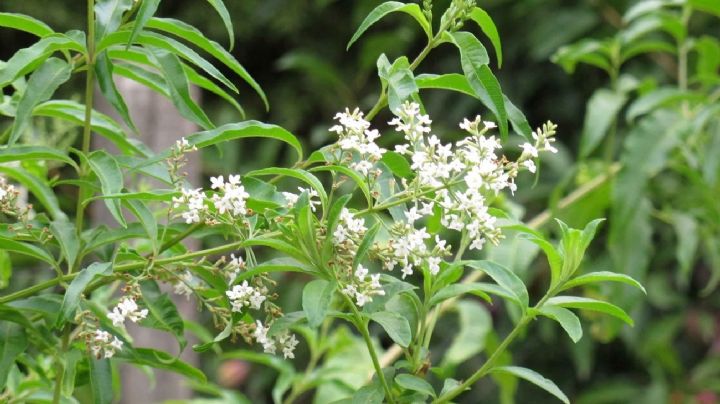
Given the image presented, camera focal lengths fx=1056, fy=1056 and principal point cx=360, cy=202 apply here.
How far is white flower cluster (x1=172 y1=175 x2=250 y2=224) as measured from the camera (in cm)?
66

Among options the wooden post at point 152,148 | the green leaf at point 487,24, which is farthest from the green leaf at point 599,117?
the green leaf at point 487,24

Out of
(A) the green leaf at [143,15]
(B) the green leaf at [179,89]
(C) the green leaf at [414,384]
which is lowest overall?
(C) the green leaf at [414,384]

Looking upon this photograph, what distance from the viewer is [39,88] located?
717 mm

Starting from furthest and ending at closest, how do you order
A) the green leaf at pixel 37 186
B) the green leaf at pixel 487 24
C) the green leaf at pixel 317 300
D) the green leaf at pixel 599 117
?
the green leaf at pixel 599 117 < the green leaf at pixel 37 186 < the green leaf at pixel 487 24 < the green leaf at pixel 317 300

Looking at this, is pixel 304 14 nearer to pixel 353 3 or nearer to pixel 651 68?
pixel 353 3

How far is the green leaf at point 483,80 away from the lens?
68cm

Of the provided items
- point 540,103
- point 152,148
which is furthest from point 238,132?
point 540,103

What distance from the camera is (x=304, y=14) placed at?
9.27 ft

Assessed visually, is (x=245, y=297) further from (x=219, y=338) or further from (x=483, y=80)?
(x=483, y=80)

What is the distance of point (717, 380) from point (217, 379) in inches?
46.8

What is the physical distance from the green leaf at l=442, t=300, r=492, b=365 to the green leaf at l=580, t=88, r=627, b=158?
0.29m

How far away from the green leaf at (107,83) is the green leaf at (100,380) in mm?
177

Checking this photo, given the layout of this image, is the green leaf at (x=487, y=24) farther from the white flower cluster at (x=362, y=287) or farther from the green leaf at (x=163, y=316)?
the green leaf at (x=163, y=316)

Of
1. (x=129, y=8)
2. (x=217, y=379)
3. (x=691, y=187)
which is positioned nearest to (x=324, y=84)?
(x=217, y=379)
